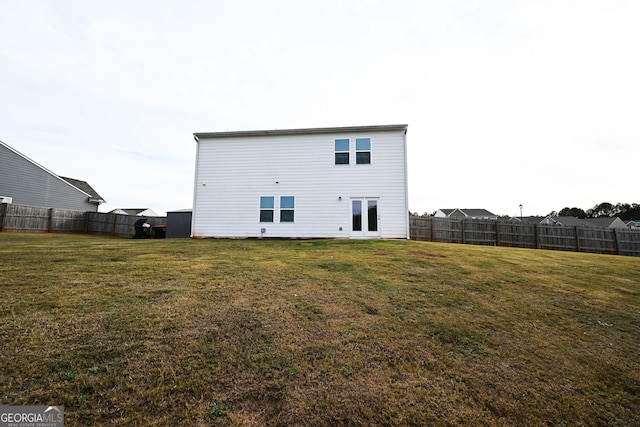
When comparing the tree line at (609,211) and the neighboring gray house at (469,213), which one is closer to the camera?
the neighboring gray house at (469,213)

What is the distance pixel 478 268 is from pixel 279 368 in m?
6.12

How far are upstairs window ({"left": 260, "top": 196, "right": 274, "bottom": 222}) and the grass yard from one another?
7.77 meters

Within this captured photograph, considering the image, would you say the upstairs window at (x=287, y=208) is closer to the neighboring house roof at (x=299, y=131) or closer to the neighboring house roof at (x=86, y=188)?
the neighboring house roof at (x=299, y=131)

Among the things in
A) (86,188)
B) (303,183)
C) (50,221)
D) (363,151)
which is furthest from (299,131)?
(86,188)

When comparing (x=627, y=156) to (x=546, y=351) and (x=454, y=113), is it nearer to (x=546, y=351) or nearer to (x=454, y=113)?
(x=454, y=113)

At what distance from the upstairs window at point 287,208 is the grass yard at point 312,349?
7703mm

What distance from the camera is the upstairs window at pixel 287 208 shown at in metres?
13.1

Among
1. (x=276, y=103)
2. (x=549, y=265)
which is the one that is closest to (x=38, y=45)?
(x=276, y=103)

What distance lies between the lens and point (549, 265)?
7.65m

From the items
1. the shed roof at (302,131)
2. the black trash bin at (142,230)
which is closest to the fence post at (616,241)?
the shed roof at (302,131)

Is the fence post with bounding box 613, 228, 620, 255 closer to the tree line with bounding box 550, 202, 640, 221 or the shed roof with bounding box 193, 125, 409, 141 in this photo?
the shed roof with bounding box 193, 125, 409, 141

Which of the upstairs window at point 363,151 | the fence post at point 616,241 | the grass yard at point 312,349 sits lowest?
the grass yard at point 312,349

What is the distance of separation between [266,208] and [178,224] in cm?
633

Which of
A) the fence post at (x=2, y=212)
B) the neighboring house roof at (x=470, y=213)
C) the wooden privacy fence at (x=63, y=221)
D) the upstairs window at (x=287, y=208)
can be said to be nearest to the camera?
the upstairs window at (x=287, y=208)
